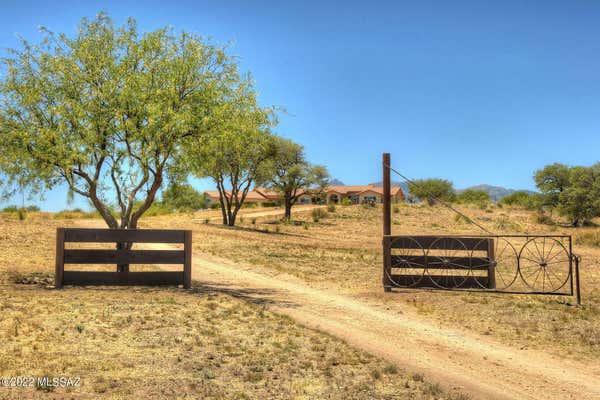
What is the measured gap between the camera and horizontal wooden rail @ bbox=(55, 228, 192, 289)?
44.0ft

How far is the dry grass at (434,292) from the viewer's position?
1005 cm

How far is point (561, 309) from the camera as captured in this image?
12.2 m

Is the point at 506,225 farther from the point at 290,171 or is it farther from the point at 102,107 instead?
the point at 102,107

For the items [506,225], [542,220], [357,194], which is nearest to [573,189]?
[542,220]

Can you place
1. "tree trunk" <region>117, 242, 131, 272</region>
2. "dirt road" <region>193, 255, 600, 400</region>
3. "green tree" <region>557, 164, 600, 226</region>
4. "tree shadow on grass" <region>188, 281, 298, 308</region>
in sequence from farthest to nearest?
"green tree" <region>557, 164, 600, 226</region>
"tree trunk" <region>117, 242, 131, 272</region>
"tree shadow on grass" <region>188, 281, 298, 308</region>
"dirt road" <region>193, 255, 600, 400</region>

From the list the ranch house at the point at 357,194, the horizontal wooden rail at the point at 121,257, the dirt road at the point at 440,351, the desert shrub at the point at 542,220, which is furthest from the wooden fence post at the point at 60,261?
the ranch house at the point at 357,194

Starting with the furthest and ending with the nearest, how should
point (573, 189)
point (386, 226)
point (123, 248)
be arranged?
point (573, 189) < point (386, 226) < point (123, 248)

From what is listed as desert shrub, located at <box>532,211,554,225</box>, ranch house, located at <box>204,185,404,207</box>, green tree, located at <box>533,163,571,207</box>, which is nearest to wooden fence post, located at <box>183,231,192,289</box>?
desert shrub, located at <box>532,211,554,225</box>

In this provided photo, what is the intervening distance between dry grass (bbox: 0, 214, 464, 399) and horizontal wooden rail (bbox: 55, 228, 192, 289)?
1.48 m

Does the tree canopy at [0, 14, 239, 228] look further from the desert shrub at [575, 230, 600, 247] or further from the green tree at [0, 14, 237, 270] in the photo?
the desert shrub at [575, 230, 600, 247]

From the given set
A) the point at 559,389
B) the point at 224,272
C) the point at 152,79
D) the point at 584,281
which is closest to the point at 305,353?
the point at 559,389

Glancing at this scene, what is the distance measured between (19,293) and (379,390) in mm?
9509

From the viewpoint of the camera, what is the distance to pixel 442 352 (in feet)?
28.3

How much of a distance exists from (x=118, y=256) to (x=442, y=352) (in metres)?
9.09
